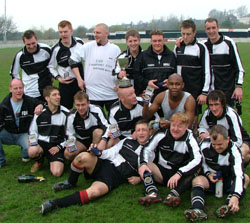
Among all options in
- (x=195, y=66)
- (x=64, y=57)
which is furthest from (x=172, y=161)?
(x=64, y=57)

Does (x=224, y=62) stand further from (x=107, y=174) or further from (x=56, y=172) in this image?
(x=56, y=172)

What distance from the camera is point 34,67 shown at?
633 centimetres

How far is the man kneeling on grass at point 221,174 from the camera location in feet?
12.0

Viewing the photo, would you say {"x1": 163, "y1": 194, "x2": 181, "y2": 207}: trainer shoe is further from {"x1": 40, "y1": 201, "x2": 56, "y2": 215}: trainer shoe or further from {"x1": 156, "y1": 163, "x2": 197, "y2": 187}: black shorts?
{"x1": 40, "y1": 201, "x2": 56, "y2": 215}: trainer shoe

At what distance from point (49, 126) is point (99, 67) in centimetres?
138

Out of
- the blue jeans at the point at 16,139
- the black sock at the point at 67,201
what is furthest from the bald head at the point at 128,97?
the blue jeans at the point at 16,139

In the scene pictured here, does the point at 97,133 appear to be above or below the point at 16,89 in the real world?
below

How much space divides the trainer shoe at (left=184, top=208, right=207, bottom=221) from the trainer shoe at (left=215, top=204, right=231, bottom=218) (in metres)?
0.16

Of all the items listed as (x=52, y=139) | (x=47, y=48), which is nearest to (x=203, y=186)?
(x=52, y=139)

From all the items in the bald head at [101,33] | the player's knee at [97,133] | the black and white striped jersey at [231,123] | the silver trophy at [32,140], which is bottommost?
the silver trophy at [32,140]

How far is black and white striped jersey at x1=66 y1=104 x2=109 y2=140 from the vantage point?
5.29 metres

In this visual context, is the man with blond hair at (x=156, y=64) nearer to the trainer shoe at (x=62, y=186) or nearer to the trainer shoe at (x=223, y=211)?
the trainer shoe at (x=62, y=186)

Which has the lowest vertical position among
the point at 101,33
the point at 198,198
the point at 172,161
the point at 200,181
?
the point at 198,198

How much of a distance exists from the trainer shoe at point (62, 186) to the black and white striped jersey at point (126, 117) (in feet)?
3.92
